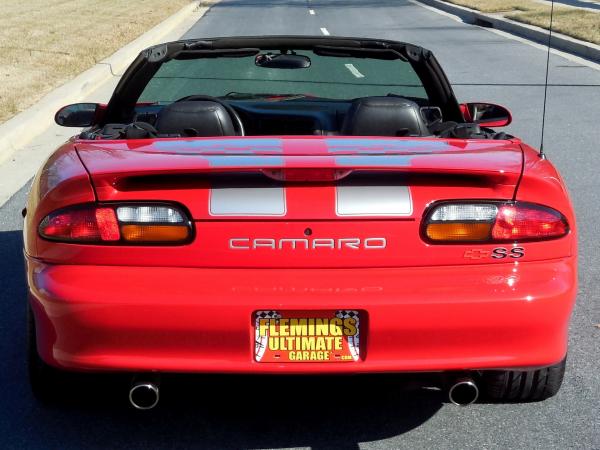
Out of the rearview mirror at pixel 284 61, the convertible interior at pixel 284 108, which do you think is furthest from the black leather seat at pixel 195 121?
the rearview mirror at pixel 284 61

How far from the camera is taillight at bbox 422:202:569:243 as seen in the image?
3.28m

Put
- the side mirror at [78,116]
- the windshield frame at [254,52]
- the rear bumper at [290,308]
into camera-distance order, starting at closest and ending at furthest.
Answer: the rear bumper at [290,308]
the windshield frame at [254,52]
the side mirror at [78,116]

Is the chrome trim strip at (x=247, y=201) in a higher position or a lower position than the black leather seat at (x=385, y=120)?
higher

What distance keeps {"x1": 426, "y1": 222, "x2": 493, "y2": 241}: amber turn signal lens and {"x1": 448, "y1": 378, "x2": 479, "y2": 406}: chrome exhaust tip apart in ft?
1.50

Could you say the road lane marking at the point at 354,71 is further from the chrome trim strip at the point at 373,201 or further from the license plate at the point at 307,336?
the license plate at the point at 307,336

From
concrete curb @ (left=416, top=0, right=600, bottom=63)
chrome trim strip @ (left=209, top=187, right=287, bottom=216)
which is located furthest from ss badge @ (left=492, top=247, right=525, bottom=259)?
concrete curb @ (left=416, top=0, right=600, bottom=63)

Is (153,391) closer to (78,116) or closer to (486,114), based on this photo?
(78,116)

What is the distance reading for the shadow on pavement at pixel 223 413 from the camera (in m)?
3.62

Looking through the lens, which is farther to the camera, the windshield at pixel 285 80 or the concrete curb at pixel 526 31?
Result: the concrete curb at pixel 526 31

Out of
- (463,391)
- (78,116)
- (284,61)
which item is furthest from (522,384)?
(78,116)

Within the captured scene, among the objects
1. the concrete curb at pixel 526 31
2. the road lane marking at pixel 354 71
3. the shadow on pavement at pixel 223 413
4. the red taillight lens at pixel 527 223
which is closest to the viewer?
the red taillight lens at pixel 527 223

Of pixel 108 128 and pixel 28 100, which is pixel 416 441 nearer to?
pixel 108 128

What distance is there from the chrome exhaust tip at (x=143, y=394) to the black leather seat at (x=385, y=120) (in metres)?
1.38

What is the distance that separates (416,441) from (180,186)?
1201mm
